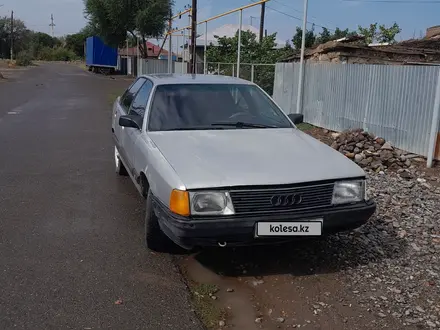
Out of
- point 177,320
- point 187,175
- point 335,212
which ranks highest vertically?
point 187,175

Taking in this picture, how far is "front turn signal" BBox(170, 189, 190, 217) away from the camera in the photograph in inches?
141

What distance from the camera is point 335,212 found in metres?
3.82

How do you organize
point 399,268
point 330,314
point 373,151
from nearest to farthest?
point 330,314, point 399,268, point 373,151

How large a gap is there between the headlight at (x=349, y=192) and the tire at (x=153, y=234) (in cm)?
149

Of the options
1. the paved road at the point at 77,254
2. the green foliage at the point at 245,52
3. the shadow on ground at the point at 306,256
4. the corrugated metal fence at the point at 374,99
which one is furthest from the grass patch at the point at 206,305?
the green foliage at the point at 245,52

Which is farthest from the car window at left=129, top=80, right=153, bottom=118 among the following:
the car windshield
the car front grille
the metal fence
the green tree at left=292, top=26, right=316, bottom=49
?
the green tree at left=292, top=26, right=316, bottom=49

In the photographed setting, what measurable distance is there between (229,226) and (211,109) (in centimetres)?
189

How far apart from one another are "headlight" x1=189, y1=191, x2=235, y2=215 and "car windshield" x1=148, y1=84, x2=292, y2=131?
1.40 m

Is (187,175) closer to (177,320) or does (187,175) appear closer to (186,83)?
(177,320)

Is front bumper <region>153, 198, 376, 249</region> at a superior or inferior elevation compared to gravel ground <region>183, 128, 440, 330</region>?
superior

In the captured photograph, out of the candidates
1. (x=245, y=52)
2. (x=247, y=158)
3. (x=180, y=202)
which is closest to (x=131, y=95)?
(x=247, y=158)

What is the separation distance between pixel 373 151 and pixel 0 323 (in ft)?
21.0

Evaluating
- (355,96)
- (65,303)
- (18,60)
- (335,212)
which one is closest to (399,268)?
(335,212)

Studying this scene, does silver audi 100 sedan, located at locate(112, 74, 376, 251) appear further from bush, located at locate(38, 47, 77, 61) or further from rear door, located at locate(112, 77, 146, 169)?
bush, located at locate(38, 47, 77, 61)
